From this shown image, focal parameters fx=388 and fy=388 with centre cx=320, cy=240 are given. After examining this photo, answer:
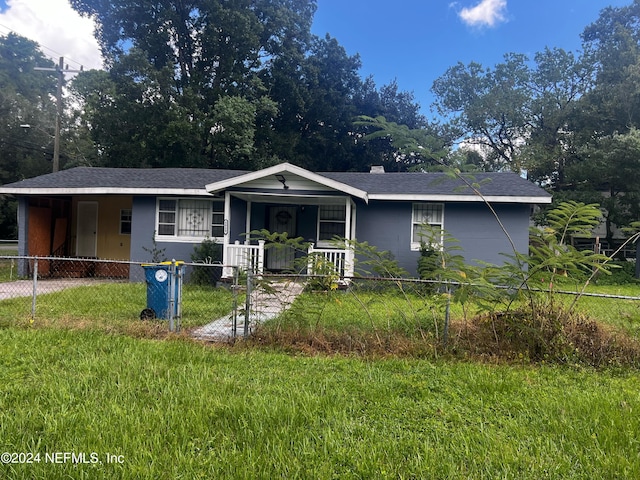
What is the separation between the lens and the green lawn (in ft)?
7.68

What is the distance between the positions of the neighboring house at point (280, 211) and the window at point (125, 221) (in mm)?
440

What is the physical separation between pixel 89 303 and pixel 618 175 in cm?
2067

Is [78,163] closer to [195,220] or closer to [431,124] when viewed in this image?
[195,220]

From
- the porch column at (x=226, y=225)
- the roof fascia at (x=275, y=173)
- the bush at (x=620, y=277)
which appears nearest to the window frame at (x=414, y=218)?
the roof fascia at (x=275, y=173)

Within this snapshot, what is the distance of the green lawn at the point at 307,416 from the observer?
7.68 feet

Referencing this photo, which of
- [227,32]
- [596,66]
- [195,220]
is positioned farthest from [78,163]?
[596,66]

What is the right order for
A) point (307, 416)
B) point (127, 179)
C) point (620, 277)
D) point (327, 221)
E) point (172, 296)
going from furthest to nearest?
point (620, 277), point (127, 179), point (327, 221), point (172, 296), point (307, 416)

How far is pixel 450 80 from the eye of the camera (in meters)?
30.1

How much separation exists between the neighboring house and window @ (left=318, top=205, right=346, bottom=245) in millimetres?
31

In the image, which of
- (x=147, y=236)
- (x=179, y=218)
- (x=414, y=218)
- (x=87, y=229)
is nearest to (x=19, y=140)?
(x=87, y=229)

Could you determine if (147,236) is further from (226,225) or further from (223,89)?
(223,89)

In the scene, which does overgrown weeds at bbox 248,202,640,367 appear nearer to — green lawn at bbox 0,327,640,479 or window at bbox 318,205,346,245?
green lawn at bbox 0,327,640,479

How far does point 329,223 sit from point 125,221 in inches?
268

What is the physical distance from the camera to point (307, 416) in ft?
9.54
